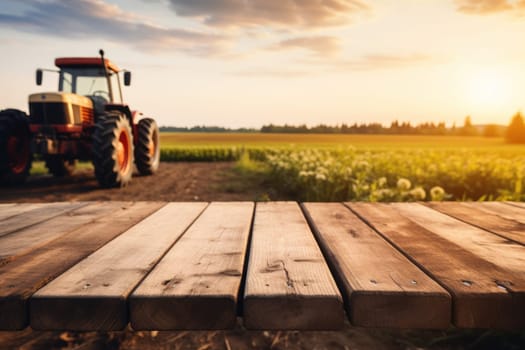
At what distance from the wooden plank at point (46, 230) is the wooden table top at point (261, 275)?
1cm

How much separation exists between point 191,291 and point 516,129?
5221 cm

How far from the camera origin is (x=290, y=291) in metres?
0.95

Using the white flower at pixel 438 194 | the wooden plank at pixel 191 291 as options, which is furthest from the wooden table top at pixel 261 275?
the white flower at pixel 438 194

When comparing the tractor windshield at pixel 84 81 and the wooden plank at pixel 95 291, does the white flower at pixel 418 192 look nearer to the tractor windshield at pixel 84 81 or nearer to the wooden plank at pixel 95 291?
the wooden plank at pixel 95 291

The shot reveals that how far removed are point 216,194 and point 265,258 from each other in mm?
6788

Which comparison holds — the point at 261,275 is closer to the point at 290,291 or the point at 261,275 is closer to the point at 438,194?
the point at 290,291

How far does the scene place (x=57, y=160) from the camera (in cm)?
974

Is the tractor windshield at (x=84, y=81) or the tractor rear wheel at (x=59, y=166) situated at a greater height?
the tractor windshield at (x=84, y=81)

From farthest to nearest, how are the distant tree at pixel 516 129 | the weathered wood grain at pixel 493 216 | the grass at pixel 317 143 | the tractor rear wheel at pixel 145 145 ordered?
1. the distant tree at pixel 516 129
2. the grass at pixel 317 143
3. the tractor rear wheel at pixel 145 145
4. the weathered wood grain at pixel 493 216

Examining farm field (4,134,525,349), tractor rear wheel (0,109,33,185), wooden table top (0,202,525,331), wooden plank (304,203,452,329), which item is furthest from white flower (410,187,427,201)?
tractor rear wheel (0,109,33,185)

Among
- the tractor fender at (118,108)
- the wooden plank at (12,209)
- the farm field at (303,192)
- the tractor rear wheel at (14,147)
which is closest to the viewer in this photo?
the wooden plank at (12,209)

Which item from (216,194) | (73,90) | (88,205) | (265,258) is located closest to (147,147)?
(73,90)

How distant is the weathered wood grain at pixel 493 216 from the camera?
1.61m

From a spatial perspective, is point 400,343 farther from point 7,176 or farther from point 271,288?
point 7,176
